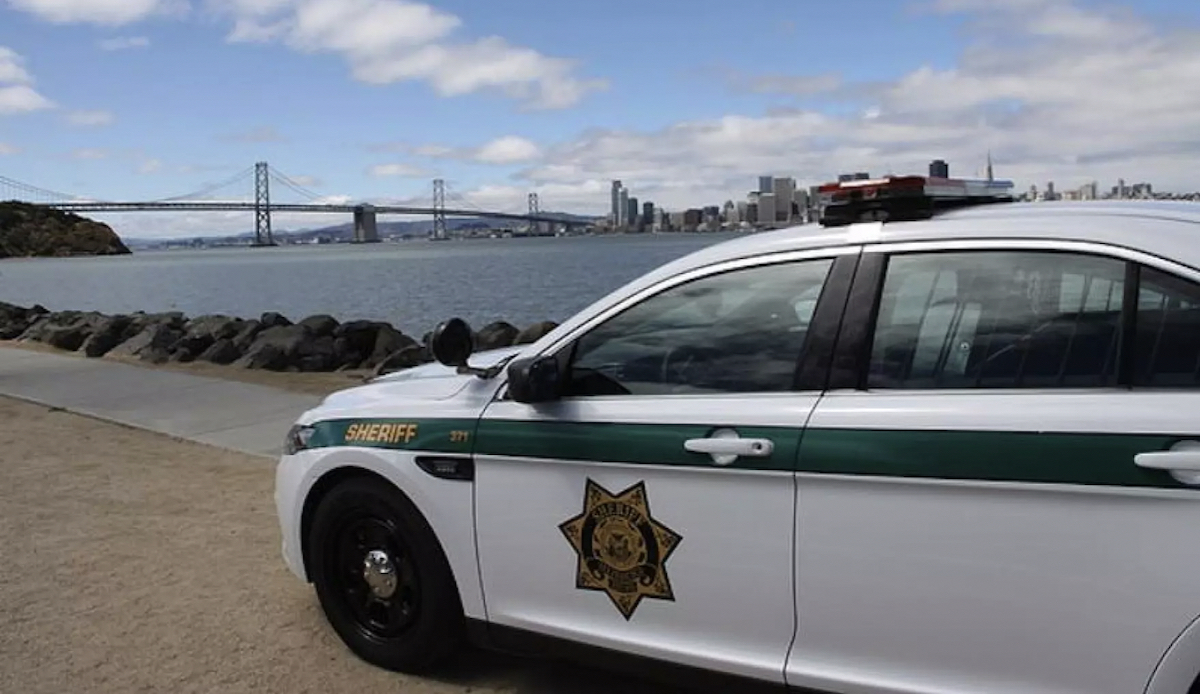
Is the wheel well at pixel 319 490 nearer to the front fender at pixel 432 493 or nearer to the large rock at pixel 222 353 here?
the front fender at pixel 432 493

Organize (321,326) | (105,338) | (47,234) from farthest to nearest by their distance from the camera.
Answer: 1. (47,234)
2. (321,326)
3. (105,338)

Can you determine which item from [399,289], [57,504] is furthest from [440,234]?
[57,504]

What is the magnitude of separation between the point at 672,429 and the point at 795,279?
0.58 m

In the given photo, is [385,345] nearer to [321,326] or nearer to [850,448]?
[321,326]

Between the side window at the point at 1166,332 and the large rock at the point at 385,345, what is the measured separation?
1429 centimetres

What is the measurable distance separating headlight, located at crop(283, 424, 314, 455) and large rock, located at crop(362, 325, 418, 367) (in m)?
11.8

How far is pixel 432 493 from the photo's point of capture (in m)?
3.83

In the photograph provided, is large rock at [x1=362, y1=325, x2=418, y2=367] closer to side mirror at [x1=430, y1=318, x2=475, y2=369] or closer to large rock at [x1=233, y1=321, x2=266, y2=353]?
large rock at [x1=233, y1=321, x2=266, y2=353]

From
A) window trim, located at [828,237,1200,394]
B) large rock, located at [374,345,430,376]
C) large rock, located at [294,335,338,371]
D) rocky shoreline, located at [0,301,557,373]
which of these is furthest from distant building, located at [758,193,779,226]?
large rock, located at [294,335,338,371]

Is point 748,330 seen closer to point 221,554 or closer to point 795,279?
point 795,279

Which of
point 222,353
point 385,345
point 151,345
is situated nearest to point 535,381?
point 222,353

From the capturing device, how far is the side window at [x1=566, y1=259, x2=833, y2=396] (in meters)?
3.17

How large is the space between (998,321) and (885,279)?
33 cm

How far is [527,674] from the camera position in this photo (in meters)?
4.10
